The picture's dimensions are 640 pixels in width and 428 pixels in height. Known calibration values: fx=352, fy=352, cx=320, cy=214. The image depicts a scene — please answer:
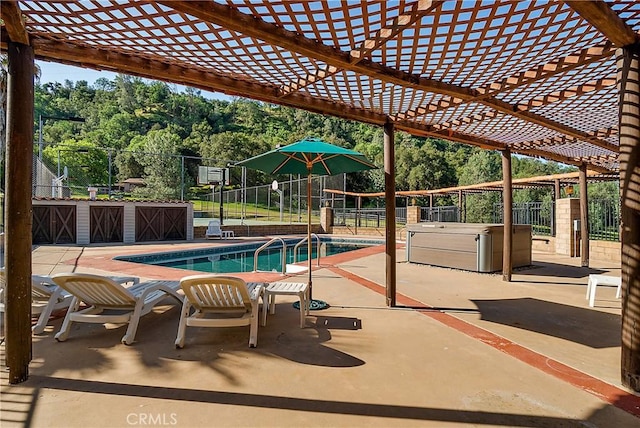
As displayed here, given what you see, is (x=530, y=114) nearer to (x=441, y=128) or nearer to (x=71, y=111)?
(x=441, y=128)

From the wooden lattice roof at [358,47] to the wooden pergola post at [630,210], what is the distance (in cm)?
26

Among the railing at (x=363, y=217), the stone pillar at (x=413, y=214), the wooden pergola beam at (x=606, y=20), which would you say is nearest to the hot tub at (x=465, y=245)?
the wooden pergola beam at (x=606, y=20)

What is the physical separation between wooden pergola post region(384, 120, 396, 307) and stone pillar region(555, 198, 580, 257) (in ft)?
24.5

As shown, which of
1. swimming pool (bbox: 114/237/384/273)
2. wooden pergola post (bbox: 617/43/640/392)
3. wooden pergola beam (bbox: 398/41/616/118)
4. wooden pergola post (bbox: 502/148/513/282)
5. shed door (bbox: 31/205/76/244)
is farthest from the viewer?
shed door (bbox: 31/205/76/244)

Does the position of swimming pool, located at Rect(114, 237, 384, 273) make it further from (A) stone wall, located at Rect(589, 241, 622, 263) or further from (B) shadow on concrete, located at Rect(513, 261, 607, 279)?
(A) stone wall, located at Rect(589, 241, 622, 263)

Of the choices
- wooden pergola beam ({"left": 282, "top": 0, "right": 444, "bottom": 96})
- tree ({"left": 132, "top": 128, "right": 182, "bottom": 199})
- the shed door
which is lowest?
the shed door

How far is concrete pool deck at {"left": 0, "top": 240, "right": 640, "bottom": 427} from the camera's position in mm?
2195

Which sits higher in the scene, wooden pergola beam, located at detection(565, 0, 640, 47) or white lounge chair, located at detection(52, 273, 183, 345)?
wooden pergola beam, located at detection(565, 0, 640, 47)

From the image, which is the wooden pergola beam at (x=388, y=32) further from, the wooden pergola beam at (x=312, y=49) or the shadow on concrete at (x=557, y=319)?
the shadow on concrete at (x=557, y=319)

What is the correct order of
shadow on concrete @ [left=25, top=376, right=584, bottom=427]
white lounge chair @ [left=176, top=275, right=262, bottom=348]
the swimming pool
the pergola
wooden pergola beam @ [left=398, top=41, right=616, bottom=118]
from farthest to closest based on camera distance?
the swimming pool → white lounge chair @ [left=176, top=275, right=262, bottom=348] → wooden pergola beam @ [left=398, top=41, right=616, bottom=118] → the pergola → shadow on concrete @ [left=25, top=376, right=584, bottom=427]

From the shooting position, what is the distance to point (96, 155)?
39.1 m

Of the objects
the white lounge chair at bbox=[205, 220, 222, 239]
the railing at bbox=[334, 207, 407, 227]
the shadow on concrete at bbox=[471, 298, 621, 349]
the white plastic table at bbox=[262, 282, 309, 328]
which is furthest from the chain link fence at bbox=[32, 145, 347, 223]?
the shadow on concrete at bbox=[471, 298, 621, 349]

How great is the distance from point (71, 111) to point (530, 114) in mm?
67934

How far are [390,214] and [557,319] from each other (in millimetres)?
2381
